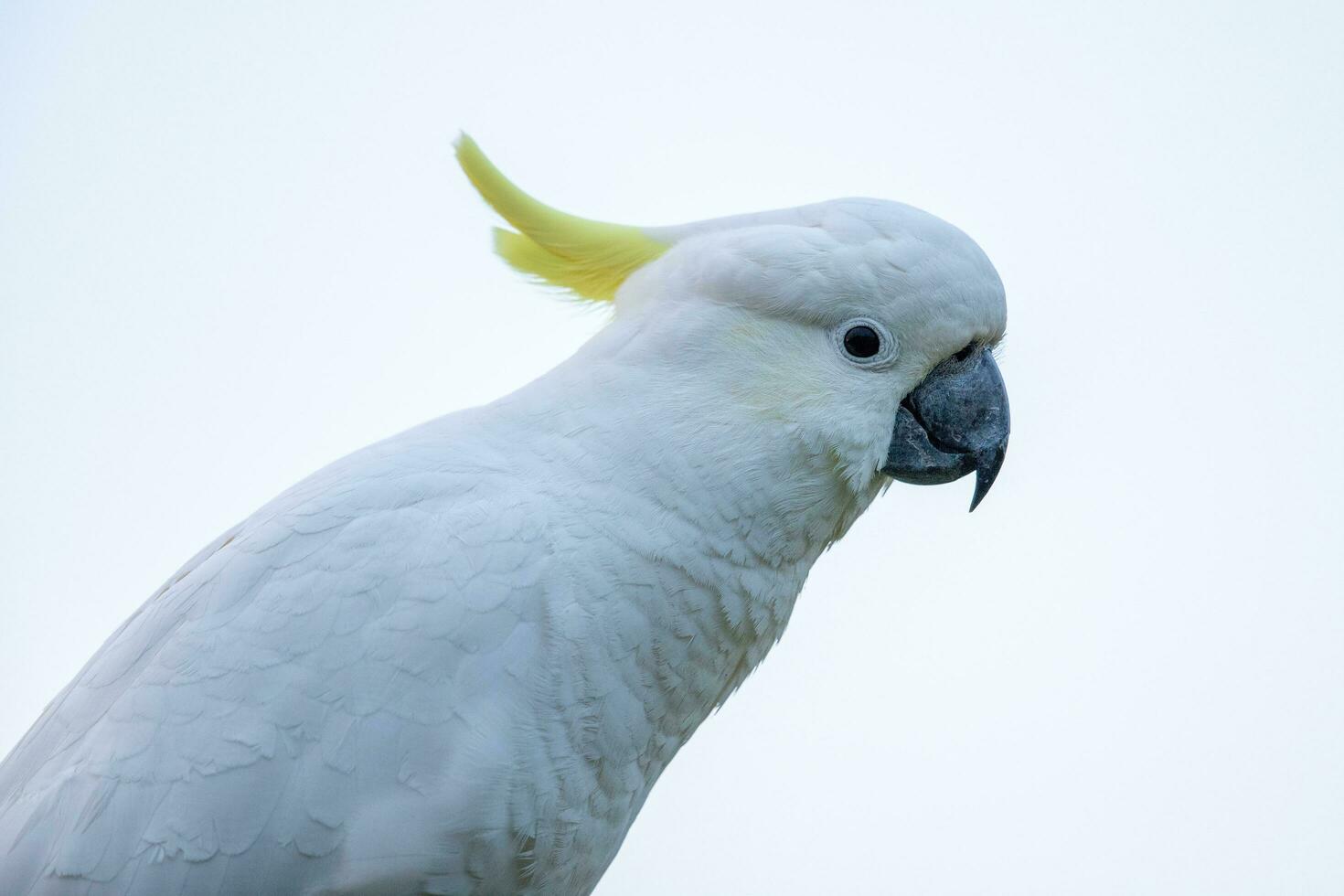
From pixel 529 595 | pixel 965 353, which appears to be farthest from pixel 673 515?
pixel 965 353

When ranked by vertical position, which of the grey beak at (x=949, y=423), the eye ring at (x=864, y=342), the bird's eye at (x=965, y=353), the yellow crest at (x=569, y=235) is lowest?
the grey beak at (x=949, y=423)

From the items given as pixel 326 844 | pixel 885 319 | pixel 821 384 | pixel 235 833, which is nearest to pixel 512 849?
pixel 326 844

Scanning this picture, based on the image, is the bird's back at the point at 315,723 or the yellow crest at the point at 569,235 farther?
the yellow crest at the point at 569,235

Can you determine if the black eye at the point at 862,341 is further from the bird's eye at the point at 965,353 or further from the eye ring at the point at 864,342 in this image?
the bird's eye at the point at 965,353

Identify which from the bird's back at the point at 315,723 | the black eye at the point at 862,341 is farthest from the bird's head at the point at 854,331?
the bird's back at the point at 315,723

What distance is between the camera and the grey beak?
161cm

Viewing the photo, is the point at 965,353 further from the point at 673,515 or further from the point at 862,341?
the point at 673,515

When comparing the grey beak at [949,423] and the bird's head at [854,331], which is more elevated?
the bird's head at [854,331]

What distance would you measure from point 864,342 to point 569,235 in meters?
0.51

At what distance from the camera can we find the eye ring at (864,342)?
155cm

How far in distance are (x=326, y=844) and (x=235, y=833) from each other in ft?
0.33

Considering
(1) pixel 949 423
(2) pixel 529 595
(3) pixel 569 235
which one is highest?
(3) pixel 569 235

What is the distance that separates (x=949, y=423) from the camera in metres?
1.61

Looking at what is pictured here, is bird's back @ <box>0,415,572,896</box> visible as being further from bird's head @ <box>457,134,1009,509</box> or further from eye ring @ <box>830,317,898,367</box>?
eye ring @ <box>830,317,898,367</box>
